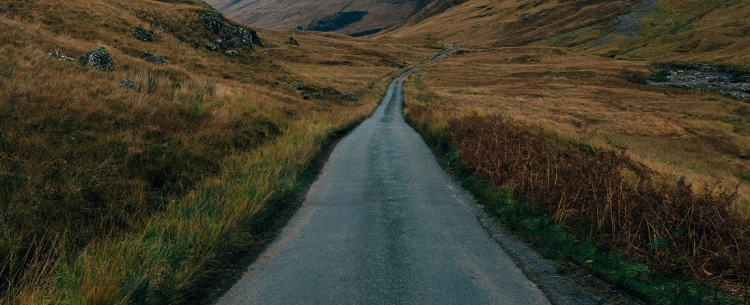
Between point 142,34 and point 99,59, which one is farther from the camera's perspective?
point 142,34

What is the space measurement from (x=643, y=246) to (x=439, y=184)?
566cm

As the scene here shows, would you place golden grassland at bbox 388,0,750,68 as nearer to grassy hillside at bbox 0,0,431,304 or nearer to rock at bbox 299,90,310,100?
rock at bbox 299,90,310,100

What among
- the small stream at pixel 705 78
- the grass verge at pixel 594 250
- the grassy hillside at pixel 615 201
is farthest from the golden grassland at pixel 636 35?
the grass verge at pixel 594 250

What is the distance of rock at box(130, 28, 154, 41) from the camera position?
31.8 m

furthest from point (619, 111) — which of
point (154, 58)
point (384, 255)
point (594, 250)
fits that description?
point (384, 255)

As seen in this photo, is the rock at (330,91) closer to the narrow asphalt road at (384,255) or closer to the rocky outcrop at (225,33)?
the rocky outcrop at (225,33)

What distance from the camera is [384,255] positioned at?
6.20 metres

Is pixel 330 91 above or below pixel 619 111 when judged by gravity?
above

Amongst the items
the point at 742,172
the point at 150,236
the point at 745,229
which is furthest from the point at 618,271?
the point at 742,172

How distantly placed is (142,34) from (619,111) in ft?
151

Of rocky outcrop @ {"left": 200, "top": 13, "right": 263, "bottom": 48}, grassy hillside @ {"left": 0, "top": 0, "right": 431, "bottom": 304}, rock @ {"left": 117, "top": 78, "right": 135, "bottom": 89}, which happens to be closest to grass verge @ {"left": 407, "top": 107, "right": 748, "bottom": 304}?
grassy hillside @ {"left": 0, "top": 0, "right": 431, "bottom": 304}

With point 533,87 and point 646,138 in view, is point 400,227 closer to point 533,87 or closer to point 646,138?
point 646,138

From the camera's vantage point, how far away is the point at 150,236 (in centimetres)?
579

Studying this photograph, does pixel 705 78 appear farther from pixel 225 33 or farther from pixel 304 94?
pixel 225 33
